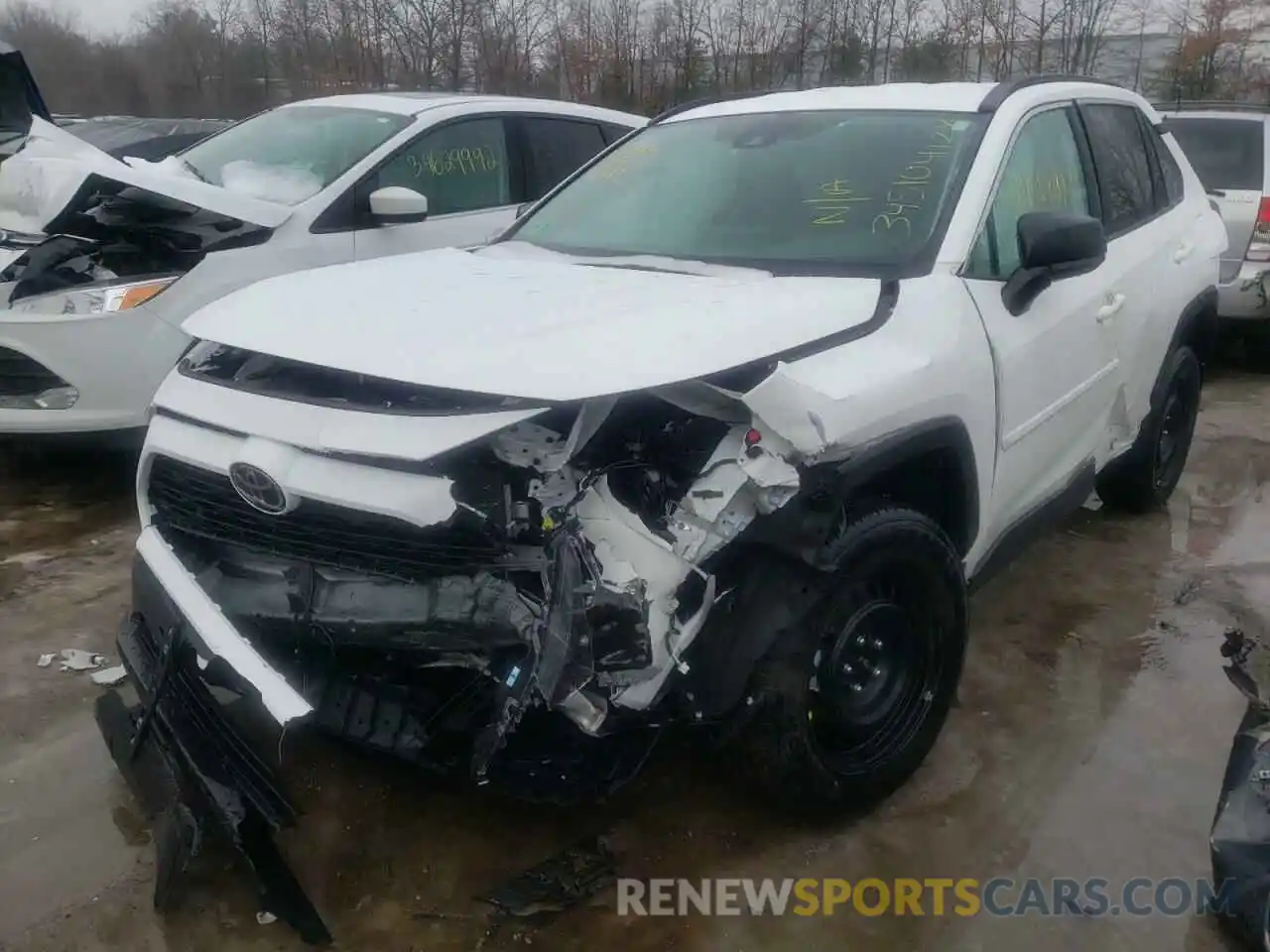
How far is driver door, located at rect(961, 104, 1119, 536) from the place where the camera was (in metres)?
3.10

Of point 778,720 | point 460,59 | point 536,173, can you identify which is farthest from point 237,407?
point 460,59

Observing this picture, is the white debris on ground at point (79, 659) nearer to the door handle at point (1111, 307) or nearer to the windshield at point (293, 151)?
the windshield at point (293, 151)

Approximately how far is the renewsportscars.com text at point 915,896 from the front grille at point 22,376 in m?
3.56

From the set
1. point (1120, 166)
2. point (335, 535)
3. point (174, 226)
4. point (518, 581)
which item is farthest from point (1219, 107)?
point (335, 535)

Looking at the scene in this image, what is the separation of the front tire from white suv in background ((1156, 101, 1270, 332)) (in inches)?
217

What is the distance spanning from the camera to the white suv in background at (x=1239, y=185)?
7.56m

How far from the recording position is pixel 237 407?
2.52 meters

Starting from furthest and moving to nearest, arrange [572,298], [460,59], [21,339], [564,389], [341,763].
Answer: [460,59]
[21,339]
[341,763]
[572,298]
[564,389]

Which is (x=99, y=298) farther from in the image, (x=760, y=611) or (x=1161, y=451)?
(x=1161, y=451)

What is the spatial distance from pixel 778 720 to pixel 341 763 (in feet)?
4.35

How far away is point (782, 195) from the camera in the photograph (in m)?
3.43

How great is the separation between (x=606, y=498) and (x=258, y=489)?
769mm

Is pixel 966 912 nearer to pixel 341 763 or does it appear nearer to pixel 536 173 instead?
pixel 341 763

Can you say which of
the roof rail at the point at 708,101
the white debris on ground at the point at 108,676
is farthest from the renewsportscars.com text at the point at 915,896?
the roof rail at the point at 708,101
